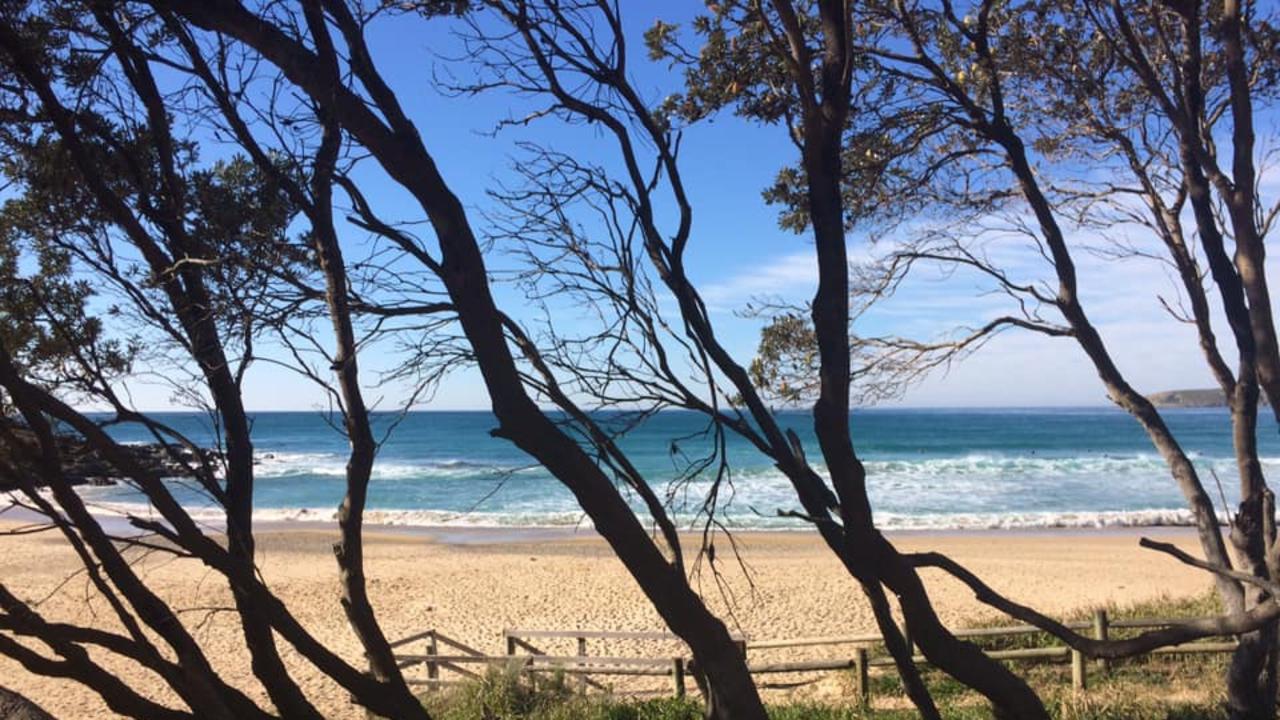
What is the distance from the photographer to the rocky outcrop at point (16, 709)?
5.89 feet

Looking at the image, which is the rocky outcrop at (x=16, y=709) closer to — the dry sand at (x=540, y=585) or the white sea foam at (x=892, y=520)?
the dry sand at (x=540, y=585)

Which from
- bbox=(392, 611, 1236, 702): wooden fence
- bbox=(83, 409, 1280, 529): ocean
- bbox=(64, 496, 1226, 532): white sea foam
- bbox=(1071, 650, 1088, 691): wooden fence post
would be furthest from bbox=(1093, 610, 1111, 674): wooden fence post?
bbox=(64, 496, 1226, 532): white sea foam

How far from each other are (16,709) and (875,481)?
1566 inches

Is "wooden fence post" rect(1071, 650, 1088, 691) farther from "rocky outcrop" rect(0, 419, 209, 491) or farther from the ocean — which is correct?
"rocky outcrop" rect(0, 419, 209, 491)

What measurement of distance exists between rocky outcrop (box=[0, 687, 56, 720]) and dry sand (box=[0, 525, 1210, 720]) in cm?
853

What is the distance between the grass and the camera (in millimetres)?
5719

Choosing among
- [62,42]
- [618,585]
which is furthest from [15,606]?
[618,585]

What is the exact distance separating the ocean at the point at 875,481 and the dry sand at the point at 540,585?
1.77 metres

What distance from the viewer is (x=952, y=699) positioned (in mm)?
7918

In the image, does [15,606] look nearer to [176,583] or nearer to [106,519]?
[176,583]

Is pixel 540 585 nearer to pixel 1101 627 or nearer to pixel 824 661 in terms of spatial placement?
pixel 824 661

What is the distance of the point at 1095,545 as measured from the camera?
23.7m

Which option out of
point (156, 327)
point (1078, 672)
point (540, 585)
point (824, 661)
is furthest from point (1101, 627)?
point (540, 585)

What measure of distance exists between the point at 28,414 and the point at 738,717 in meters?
2.11
